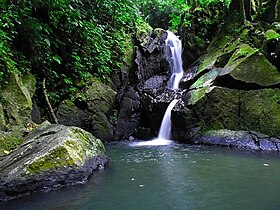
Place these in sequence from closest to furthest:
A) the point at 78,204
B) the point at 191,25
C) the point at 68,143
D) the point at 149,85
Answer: the point at 78,204, the point at 68,143, the point at 149,85, the point at 191,25

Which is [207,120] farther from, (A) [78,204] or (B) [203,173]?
(A) [78,204]

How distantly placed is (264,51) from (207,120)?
10.1ft

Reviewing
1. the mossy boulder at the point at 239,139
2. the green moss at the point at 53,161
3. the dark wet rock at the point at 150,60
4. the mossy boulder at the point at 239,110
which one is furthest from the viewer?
the dark wet rock at the point at 150,60

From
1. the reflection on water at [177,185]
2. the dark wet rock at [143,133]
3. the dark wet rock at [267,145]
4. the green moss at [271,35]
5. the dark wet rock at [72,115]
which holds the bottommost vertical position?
the reflection on water at [177,185]

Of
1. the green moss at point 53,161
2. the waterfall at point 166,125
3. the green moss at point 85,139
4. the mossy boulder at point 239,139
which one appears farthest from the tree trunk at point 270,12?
the green moss at point 53,161

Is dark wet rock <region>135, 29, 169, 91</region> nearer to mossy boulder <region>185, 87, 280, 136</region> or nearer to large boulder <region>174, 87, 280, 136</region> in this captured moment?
large boulder <region>174, 87, 280, 136</region>

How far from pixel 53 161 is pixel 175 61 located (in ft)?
33.1

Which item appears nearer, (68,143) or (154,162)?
(68,143)

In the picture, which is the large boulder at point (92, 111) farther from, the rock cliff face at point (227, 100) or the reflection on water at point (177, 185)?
the reflection on water at point (177, 185)

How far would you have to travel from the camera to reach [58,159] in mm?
4867

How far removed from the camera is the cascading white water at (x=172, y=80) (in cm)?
1054

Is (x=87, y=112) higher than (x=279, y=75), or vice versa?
(x=279, y=75)

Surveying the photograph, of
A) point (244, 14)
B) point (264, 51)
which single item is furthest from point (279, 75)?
point (244, 14)

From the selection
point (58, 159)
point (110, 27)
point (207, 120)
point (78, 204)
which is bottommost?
point (78, 204)
